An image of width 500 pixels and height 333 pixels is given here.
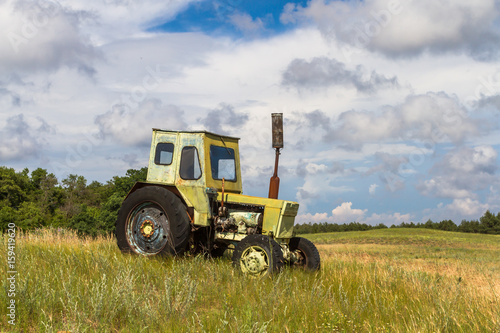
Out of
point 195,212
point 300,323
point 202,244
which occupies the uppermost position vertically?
point 195,212

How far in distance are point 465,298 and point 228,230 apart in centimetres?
433

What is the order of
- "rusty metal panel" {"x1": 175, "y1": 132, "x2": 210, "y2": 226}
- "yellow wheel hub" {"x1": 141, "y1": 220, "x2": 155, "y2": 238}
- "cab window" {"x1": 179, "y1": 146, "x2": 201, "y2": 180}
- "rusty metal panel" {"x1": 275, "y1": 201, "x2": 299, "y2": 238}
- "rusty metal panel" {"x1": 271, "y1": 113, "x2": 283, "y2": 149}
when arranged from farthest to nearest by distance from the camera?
"rusty metal panel" {"x1": 271, "y1": 113, "x2": 283, "y2": 149} → "yellow wheel hub" {"x1": 141, "y1": 220, "x2": 155, "y2": 238} → "cab window" {"x1": 179, "y1": 146, "x2": 201, "y2": 180} → "rusty metal panel" {"x1": 175, "y1": 132, "x2": 210, "y2": 226} → "rusty metal panel" {"x1": 275, "y1": 201, "x2": 299, "y2": 238}

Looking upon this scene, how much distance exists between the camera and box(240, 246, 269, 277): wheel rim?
786 cm

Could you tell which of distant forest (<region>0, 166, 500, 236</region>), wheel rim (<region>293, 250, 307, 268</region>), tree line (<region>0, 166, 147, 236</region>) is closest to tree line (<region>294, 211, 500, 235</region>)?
distant forest (<region>0, 166, 500, 236</region>)

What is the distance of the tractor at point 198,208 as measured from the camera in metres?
8.73

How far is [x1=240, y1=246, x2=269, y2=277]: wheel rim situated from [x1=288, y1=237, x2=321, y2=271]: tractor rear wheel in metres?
1.31

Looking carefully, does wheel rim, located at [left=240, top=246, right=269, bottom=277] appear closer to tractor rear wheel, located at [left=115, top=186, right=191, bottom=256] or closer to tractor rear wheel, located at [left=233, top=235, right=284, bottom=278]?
tractor rear wheel, located at [left=233, top=235, right=284, bottom=278]

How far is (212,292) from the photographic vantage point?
22.4 ft

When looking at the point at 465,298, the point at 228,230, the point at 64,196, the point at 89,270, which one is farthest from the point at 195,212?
the point at 64,196

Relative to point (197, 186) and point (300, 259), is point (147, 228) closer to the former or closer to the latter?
point (197, 186)

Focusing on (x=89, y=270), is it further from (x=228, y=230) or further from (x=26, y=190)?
(x=26, y=190)

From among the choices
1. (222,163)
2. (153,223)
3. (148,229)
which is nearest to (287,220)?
(222,163)

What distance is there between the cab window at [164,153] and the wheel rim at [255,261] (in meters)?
2.63

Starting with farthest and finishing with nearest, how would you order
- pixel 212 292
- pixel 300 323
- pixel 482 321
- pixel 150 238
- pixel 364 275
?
pixel 150 238, pixel 364 275, pixel 212 292, pixel 482 321, pixel 300 323
